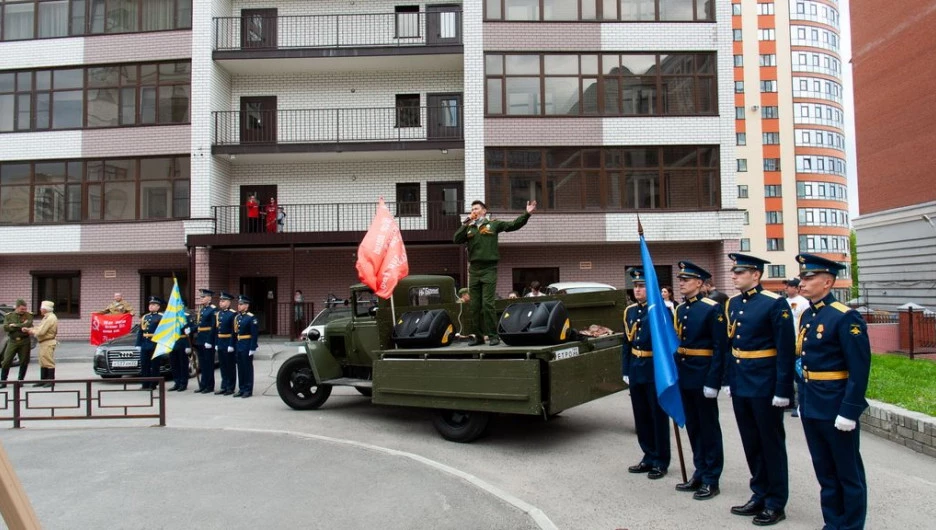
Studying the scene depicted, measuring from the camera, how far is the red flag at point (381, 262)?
8719mm

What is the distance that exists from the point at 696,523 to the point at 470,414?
3.19 meters

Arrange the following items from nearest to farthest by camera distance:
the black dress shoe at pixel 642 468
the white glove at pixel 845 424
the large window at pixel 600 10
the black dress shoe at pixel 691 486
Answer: the white glove at pixel 845 424 → the black dress shoe at pixel 691 486 → the black dress shoe at pixel 642 468 → the large window at pixel 600 10

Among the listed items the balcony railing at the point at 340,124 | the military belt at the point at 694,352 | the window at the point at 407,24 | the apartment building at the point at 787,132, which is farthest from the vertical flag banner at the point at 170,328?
the apartment building at the point at 787,132

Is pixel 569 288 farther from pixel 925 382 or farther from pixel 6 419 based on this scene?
pixel 6 419

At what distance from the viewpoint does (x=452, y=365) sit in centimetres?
736

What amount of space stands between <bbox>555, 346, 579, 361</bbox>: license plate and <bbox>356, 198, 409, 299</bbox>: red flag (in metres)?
2.78

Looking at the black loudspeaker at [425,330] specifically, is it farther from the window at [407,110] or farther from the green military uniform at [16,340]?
the window at [407,110]

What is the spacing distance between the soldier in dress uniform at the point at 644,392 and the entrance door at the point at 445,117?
56.6 ft

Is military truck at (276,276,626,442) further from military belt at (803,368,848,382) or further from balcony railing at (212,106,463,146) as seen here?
balcony railing at (212,106,463,146)

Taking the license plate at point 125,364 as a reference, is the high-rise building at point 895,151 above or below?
above

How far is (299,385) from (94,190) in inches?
685

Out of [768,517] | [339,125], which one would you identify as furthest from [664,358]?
[339,125]

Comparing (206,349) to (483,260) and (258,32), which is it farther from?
(258,32)

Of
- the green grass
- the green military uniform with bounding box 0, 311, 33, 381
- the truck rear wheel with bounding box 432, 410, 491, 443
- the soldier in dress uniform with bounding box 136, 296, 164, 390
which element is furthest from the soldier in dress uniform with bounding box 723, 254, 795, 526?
the green military uniform with bounding box 0, 311, 33, 381
